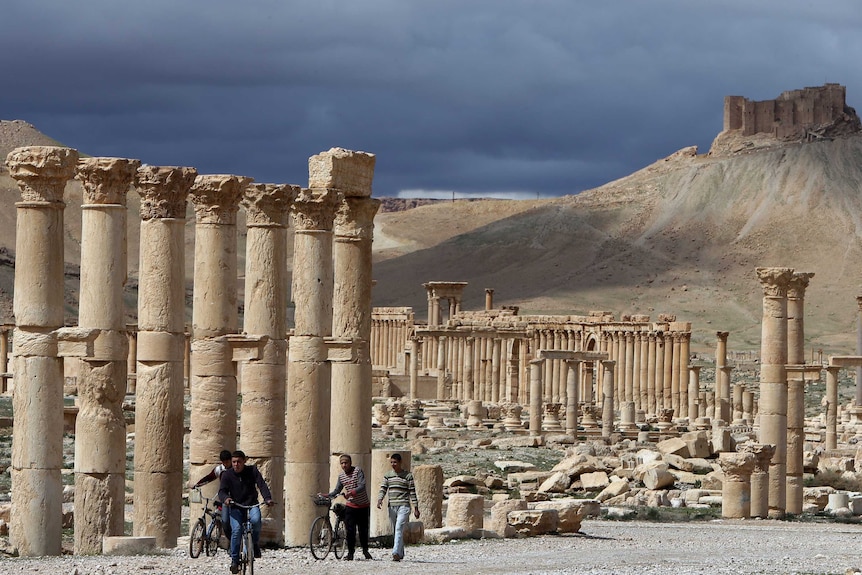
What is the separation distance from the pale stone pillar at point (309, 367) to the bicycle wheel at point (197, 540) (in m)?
3.07

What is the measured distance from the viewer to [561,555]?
23250 mm

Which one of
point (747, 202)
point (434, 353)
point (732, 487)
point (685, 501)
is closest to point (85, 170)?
point (732, 487)

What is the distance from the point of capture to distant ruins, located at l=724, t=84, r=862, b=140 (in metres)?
164

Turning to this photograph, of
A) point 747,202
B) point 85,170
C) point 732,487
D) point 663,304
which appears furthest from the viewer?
point 747,202

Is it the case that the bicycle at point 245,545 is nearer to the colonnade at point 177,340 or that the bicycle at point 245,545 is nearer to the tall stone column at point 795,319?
the colonnade at point 177,340

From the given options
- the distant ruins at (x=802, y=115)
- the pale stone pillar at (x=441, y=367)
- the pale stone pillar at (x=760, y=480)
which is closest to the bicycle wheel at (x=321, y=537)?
the pale stone pillar at (x=760, y=480)

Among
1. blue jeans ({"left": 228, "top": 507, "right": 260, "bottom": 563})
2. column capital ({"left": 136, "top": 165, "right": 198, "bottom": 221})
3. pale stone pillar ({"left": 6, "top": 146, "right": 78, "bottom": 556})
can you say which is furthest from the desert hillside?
blue jeans ({"left": 228, "top": 507, "right": 260, "bottom": 563})

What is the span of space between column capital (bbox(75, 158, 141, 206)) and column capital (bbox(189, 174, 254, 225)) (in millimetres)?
1085

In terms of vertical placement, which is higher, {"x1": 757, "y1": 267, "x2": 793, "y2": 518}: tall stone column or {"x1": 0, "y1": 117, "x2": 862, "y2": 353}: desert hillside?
{"x1": 0, "y1": 117, "x2": 862, "y2": 353}: desert hillside

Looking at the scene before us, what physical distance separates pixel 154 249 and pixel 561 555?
6.48 m

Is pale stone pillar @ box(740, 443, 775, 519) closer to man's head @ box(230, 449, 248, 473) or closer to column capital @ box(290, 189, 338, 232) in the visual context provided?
column capital @ box(290, 189, 338, 232)

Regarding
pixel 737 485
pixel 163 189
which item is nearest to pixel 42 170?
pixel 163 189

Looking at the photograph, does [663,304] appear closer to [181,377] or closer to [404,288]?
[404,288]

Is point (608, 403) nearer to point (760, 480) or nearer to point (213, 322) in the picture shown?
point (760, 480)
